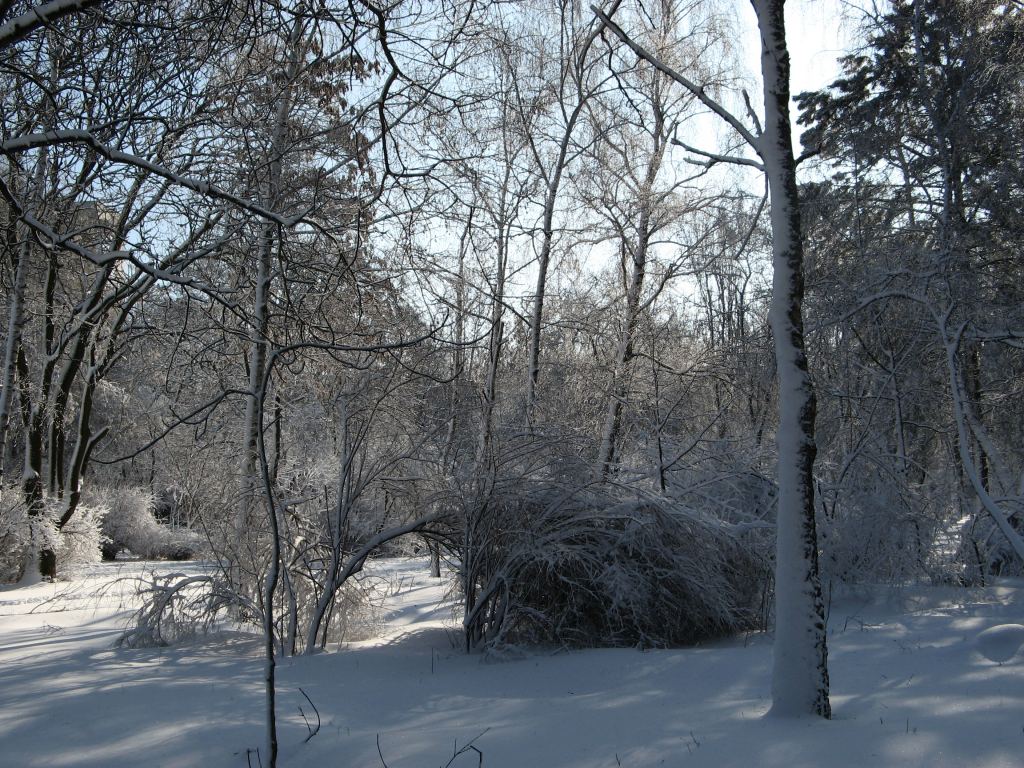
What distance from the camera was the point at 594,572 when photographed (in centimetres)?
736

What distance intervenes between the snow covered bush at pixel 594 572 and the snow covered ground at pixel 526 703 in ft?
1.44

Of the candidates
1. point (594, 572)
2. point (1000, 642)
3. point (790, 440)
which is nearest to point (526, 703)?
point (594, 572)

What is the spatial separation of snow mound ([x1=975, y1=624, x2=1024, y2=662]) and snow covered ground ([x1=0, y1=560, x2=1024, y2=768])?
19mm

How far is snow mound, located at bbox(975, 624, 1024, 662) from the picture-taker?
5.76 metres

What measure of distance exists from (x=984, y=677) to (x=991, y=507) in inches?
92.3

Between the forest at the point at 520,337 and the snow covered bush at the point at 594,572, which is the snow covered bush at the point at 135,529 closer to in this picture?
the forest at the point at 520,337

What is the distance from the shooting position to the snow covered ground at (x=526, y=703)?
370 centimetres

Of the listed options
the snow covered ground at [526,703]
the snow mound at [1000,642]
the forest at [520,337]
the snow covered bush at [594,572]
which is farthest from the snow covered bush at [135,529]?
the snow mound at [1000,642]

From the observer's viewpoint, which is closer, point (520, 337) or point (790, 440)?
point (790, 440)

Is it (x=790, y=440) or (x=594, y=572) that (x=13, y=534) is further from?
(x=790, y=440)

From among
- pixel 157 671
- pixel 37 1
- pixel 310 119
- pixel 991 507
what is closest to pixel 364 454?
pixel 157 671

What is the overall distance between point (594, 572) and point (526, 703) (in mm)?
2371

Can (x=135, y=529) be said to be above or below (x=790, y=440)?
below

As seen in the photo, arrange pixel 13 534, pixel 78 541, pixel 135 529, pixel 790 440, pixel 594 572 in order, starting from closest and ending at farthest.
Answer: pixel 790 440, pixel 594 572, pixel 13 534, pixel 78 541, pixel 135 529
